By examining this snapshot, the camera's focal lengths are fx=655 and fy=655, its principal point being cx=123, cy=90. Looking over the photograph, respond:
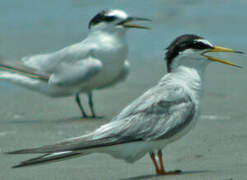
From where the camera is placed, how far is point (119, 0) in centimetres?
1944

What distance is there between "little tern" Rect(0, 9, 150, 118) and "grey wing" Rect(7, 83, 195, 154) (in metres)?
3.25

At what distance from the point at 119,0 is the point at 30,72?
10.9 metres

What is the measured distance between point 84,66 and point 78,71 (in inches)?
4.0

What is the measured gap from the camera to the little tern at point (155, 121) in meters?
4.92

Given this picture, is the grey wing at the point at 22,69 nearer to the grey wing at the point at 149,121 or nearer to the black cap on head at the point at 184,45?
the black cap on head at the point at 184,45

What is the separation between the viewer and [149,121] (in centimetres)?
517

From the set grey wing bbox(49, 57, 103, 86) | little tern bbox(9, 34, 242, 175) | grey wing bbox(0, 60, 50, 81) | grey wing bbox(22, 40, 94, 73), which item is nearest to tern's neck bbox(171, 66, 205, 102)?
little tern bbox(9, 34, 242, 175)

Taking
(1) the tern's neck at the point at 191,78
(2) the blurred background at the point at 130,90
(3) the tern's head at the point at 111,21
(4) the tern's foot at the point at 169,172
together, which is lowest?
(2) the blurred background at the point at 130,90

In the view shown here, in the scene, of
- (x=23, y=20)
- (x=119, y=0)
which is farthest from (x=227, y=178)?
(x=119, y=0)

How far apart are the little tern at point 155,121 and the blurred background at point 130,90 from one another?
35cm

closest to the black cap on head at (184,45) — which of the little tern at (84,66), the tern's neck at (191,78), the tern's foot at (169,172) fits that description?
the tern's neck at (191,78)

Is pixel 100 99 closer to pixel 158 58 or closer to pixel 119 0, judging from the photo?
pixel 158 58

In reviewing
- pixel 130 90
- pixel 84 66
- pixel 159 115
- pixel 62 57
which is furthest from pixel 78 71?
pixel 159 115

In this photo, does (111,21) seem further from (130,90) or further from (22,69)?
(130,90)
